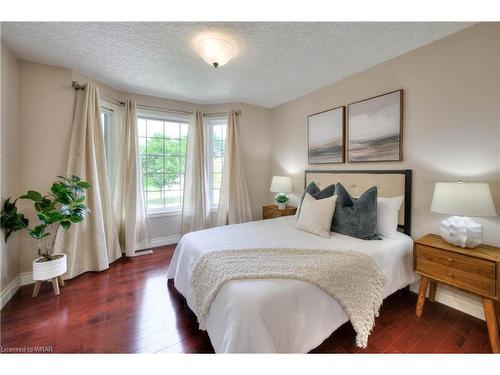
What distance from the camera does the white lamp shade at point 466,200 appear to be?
1.42m

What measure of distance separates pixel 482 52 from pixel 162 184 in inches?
157

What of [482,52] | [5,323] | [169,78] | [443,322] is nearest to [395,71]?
[482,52]

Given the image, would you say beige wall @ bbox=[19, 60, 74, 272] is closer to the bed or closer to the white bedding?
the bed

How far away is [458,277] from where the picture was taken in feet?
4.94

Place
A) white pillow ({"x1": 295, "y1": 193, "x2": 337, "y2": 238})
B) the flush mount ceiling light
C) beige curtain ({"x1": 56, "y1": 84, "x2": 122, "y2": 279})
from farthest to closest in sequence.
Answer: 1. beige curtain ({"x1": 56, "y1": 84, "x2": 122, "y2": 279})
2. white pillow ({"x1": 295, "y1": 193, "x2": 337, "y2": 238})
3. the flush mount ceiling light

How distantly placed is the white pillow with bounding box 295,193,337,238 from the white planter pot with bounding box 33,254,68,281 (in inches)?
97.3

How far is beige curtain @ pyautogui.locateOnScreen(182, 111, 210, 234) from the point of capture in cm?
355

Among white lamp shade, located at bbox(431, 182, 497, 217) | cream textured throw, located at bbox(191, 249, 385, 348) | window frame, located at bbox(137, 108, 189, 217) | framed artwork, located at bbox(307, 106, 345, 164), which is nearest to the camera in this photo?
cream textured throw, located at bbox(191, 249, 385, 348)

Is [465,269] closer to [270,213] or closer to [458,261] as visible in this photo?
[458,261]

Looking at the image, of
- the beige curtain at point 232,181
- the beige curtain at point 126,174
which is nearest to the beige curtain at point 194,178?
the beige curtain at point 232,181

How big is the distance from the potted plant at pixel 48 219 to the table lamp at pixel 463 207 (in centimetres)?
322

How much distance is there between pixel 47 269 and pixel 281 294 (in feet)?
7.54

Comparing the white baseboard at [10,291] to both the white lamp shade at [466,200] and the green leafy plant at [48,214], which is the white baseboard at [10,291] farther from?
the white lamp shade at [466,200]

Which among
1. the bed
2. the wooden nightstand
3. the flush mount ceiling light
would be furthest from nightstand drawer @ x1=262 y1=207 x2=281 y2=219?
the flush mount ceiling light
